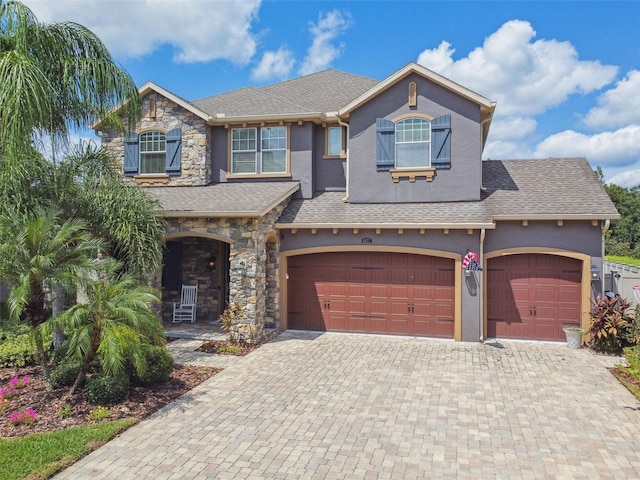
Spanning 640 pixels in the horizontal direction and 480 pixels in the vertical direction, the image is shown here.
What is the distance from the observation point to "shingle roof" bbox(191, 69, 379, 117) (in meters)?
14.3

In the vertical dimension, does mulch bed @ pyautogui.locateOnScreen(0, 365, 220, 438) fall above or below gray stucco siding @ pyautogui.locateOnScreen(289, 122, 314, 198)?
below

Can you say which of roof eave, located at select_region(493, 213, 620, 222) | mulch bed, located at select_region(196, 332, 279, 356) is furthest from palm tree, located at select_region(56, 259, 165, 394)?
roof eave, located at select_region(493, 213, 620, 222)

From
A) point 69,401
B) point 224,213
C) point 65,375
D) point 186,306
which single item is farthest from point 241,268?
point 69,401

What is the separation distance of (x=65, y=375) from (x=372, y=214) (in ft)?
26.5

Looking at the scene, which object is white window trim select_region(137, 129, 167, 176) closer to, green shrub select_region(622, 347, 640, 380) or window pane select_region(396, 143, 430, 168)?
window pane select_region(396, 143, 430, 168)

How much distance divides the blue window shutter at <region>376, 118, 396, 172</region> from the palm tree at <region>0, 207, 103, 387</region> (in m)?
8.21

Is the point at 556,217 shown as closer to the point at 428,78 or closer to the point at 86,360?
the point at 428,78

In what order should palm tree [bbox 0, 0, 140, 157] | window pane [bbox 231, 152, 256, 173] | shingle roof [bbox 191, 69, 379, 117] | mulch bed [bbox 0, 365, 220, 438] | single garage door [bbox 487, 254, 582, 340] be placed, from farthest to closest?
window pane [bbox 231, 152, 256, 173] < shingle roof [bbox 191, 69, 379, 117] < single garage door [bbox 487, 254, 582, 340] < palm tree [bbox 0, 0, 140, 157] < mulch bed [bbox 0, 365, 220, 438]

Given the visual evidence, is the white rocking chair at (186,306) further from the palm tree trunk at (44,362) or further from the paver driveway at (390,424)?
the palm tree trunk at (44,362)

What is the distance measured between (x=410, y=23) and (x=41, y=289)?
11.3 meters

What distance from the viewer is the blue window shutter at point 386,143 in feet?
42.3

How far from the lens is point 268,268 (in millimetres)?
12688

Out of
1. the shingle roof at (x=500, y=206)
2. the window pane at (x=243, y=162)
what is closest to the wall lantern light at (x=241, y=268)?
the shingle roof at (x=500, y=206)

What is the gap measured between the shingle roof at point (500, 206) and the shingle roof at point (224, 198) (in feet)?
2.52
